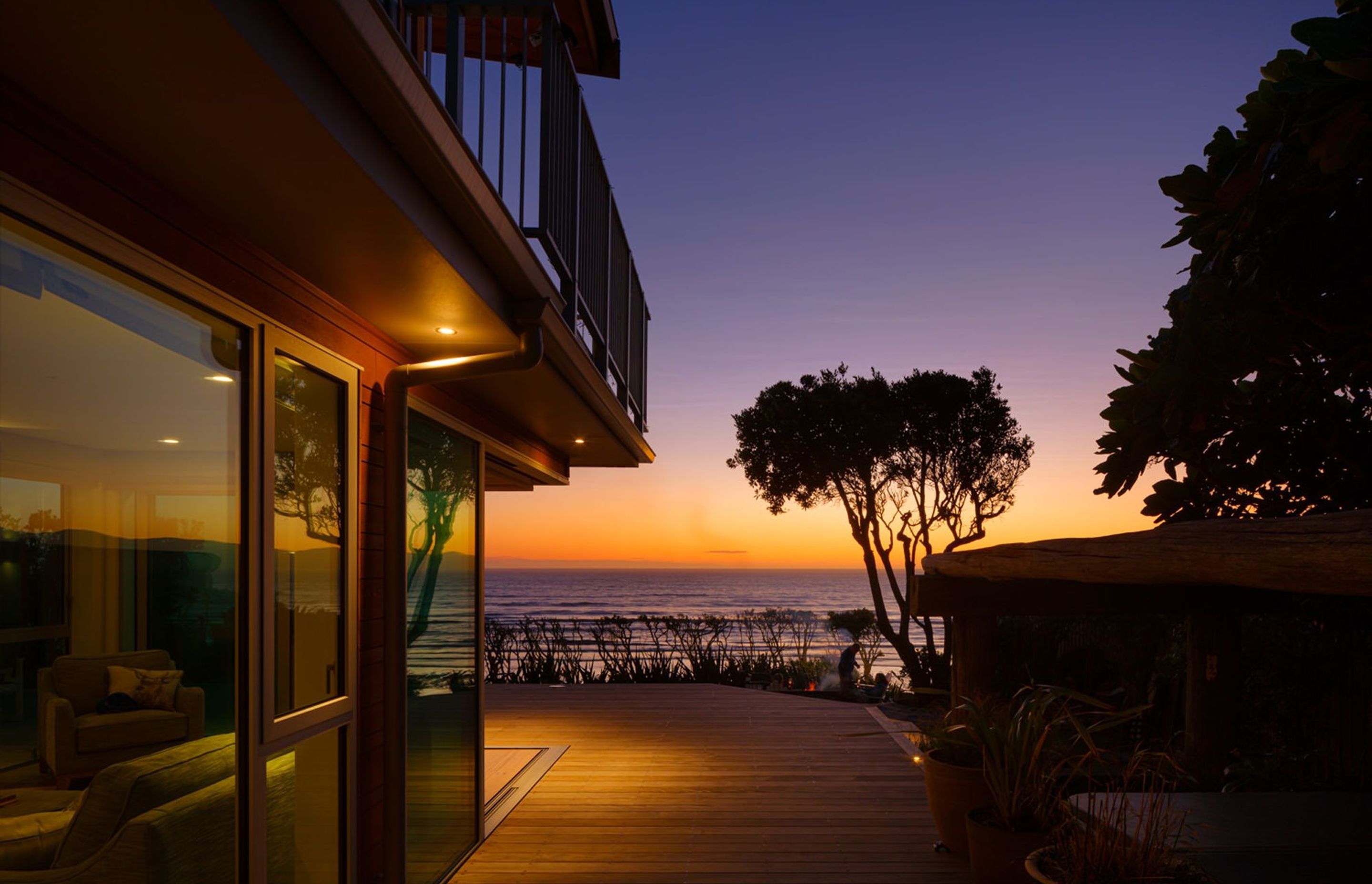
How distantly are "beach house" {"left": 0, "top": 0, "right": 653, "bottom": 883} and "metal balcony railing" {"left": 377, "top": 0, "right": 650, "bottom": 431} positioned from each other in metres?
0.02

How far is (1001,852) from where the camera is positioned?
11.1 ft

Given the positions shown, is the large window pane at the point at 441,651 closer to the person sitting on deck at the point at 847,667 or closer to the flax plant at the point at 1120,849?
the flax plant at the point at 1120,849

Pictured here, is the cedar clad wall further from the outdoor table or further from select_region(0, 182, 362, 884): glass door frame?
the outdoor table

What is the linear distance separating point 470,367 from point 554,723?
5312 mm

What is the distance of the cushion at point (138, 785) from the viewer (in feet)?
6.34

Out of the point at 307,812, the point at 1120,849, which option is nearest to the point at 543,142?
the point at 307,812

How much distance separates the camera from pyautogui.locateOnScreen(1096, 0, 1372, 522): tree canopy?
2.56 m

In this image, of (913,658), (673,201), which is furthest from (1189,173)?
(913,658)

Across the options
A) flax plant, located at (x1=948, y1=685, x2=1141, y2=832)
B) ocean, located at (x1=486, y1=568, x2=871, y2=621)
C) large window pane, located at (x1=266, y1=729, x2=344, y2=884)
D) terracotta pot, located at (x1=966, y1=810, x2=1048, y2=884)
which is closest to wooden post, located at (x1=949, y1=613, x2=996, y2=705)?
flax plant, located at (x1=948, y1=685, x2=1141, y2=832)

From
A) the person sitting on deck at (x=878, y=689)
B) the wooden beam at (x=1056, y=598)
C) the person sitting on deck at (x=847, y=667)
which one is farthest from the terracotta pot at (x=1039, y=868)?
the person sitting on deck at (x=847, y=667)

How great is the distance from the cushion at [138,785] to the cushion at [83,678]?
1.8 inches

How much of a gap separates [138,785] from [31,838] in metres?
0.34

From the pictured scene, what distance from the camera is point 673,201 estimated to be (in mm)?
11500

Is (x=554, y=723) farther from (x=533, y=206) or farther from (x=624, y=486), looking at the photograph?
(x=624, y=486)
